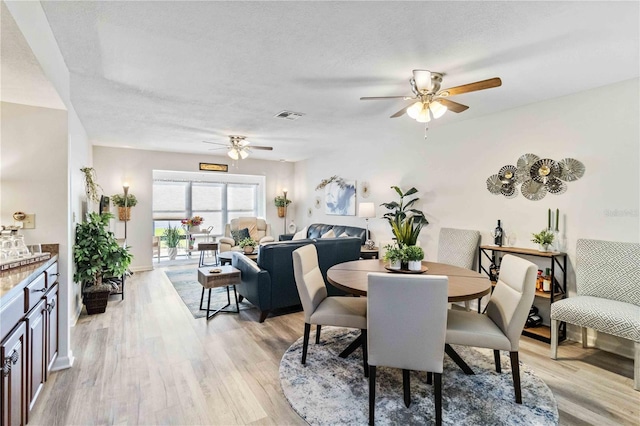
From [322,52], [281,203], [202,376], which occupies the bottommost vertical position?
[202,376]

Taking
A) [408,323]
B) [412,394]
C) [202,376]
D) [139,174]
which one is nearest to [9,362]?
[202,376]

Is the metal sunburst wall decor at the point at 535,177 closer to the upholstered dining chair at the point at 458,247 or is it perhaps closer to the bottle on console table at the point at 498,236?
the bottle on console table at the point at 498,236

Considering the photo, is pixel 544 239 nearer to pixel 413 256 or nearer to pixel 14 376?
pixel 413 256

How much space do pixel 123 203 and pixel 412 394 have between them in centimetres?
639

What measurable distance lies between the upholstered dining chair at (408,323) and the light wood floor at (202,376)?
0.72 metres

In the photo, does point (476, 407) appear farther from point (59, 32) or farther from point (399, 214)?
point (59, 32)

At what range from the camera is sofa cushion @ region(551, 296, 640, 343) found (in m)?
2.47

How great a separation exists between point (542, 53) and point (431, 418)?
2.72m

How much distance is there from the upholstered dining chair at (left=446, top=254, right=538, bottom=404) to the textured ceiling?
5.21ft

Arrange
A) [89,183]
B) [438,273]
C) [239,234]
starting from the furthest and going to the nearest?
[239,234]
[89,183]
[438,273]

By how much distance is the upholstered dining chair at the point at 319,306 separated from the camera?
2592 millimetres

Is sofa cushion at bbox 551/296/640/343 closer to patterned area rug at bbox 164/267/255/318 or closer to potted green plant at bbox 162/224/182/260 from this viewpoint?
patterned area rug at bbox 164/267/255/318

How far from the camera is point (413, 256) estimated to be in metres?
2.78

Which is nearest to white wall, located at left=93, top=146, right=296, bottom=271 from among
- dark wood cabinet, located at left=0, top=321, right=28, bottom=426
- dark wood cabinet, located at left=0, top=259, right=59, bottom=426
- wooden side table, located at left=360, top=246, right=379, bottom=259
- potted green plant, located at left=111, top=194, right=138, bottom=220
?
potted green plant, located at left=111, top=194, right=138, bottom=220
